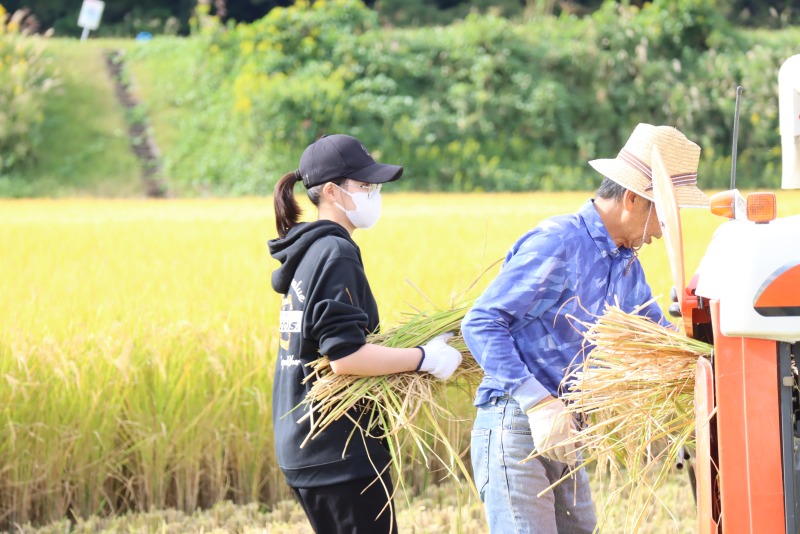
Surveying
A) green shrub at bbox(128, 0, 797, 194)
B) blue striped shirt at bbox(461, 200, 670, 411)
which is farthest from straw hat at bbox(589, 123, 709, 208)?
green shrub at bbox(128, 0, 797, 194)

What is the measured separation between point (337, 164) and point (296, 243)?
23 cm

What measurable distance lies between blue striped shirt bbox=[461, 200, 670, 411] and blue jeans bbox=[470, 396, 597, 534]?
6 cm

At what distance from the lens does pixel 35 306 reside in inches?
219

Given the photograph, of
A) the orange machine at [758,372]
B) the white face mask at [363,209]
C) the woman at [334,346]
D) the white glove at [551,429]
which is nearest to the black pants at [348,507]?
the woman at [334,346]

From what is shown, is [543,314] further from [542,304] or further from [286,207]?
[286,207]

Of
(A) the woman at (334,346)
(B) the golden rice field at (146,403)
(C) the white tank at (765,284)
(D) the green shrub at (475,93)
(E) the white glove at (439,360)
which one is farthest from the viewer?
(D) the green shrub at (475,93)

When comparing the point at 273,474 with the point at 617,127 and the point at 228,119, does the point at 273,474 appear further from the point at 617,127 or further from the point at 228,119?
the point at 617,127

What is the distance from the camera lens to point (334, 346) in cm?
257

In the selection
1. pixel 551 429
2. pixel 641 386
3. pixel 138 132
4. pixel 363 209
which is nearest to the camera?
pixel 641 386

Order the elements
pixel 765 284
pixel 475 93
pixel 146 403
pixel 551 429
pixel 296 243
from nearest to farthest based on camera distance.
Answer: pixel 765 284
pixel 551 429
pixel 296 243
pixel 146 403
pixel 475 93

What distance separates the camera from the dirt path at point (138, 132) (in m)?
17.3

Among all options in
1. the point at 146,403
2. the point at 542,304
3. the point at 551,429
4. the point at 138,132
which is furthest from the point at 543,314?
the point at 138,132

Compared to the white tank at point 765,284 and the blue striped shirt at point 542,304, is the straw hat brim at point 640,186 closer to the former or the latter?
the blue striped shirt at point 542,304

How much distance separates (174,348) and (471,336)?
246 centimetres
